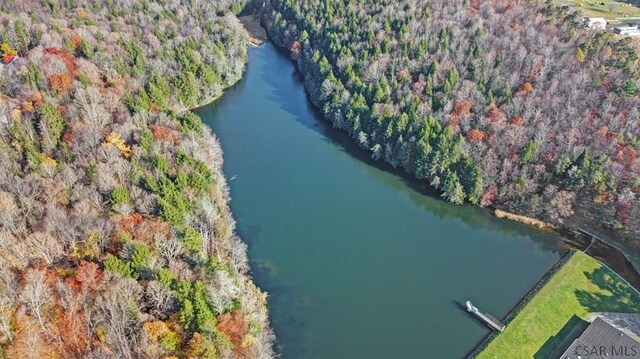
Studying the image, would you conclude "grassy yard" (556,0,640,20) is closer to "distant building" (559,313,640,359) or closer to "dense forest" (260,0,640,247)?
"dense forest" (260,0,640,247)

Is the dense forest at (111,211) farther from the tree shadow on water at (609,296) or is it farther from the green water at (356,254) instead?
the tree shadow on water at (609,296)

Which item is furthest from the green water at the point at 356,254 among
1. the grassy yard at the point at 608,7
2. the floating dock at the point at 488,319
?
the grassy yard at the point at 608,7

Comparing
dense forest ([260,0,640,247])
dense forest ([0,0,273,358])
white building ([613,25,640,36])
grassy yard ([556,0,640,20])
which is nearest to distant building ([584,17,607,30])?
white building ([613,25,640,36])

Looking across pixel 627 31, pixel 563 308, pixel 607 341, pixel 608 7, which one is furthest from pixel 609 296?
pixel 608 7

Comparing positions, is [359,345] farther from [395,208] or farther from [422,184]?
[422,184]

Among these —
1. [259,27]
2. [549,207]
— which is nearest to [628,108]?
[549,207]
